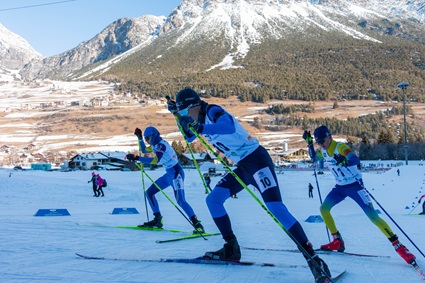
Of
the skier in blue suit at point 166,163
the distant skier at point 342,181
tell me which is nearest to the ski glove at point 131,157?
the skier in blue suit at point 166,163

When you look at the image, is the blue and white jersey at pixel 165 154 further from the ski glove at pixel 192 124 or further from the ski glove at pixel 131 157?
the ski glove at pixel 192 124

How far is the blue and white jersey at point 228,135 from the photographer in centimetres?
410

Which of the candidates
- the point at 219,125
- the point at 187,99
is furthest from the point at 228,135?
the point at 187,99

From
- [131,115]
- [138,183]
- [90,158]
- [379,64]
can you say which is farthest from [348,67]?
[138,183]

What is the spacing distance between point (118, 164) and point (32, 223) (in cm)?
6107

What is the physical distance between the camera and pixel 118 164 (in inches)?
2655

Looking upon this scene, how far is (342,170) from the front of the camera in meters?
5.90

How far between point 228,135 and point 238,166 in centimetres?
46

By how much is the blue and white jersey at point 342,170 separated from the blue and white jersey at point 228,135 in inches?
65.5

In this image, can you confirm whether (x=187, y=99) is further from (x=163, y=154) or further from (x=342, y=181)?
(x=163, y=154)

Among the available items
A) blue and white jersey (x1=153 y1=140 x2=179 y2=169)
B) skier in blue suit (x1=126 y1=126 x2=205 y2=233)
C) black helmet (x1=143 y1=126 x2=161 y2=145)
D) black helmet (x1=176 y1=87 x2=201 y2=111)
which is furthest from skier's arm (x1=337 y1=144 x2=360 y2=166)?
black helmet (x1=143 y1=126 x2=161 y2=145)

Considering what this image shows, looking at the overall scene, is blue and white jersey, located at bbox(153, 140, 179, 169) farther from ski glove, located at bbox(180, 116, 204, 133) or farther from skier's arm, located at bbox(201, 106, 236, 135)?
ski glove, located at bbox(180, 116, 204, 133)

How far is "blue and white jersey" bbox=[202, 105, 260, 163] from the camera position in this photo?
410 centimetres

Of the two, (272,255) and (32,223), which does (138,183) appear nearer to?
(32,223)
